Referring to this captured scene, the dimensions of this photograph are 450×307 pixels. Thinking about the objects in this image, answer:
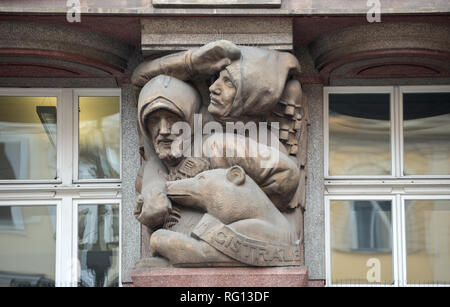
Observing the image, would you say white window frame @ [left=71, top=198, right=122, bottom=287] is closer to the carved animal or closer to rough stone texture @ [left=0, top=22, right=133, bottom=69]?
the carved animal

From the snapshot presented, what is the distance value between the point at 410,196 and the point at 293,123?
0.83 meters

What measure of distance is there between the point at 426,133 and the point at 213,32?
140 cm

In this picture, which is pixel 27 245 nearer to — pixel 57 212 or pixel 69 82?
pixel 57 212

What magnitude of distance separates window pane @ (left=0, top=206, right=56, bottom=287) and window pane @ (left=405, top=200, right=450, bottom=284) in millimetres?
2014

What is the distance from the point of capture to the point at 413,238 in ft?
21.7

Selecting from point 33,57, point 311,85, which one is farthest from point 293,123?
point 33,57

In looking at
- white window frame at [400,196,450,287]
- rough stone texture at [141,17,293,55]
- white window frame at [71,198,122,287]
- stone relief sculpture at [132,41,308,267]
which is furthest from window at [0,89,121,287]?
white window frame at [400,196,450,287]

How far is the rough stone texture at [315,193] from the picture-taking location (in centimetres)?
649

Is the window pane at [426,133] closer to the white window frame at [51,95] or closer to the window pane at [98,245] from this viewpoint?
the window pane at [98,245]

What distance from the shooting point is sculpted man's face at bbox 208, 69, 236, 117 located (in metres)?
6.21

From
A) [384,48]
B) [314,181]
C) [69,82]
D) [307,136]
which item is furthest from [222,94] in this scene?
[69,82]

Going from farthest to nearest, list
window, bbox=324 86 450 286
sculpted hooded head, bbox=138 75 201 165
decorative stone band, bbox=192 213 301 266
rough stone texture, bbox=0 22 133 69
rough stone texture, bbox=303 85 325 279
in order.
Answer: window, bbox=324 86 450 286 < rough stone texture, bbox=303 85 325 279 < rough stone texture, bbox=0 22 133 69 < sculpted hooded head, bbox=138 75 201 165 < decorative stone band, bbox=192 213 301 266

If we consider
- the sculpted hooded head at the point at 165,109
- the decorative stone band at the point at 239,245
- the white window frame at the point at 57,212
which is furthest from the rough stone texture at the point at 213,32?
the white window frame at the point at 57,212

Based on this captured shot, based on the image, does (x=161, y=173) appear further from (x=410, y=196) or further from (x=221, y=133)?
(x=410, y=196)
